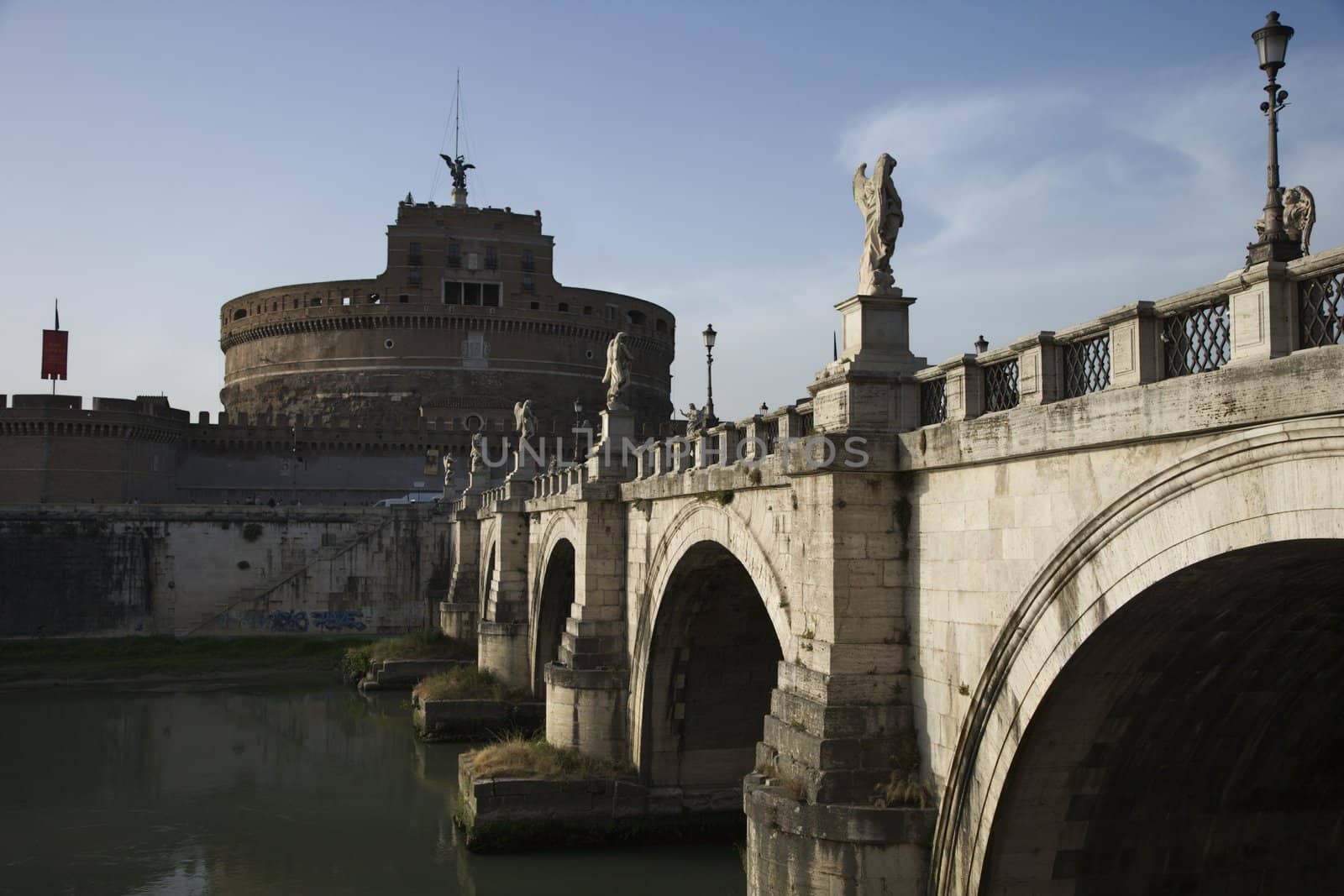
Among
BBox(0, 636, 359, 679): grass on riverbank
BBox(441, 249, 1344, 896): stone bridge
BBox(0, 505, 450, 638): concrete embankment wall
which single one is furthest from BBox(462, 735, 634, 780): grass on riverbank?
BBox(0, 505, 450, 638): concrete embankment wall

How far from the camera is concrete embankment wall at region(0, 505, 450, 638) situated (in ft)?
132

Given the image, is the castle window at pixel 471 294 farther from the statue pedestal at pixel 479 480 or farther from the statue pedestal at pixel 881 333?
the statue pedestal at pixel 881 333

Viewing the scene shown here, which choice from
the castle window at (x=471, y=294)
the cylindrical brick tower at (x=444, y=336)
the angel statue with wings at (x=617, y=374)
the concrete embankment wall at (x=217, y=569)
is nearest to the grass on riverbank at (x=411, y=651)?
the concrete embankment wall at (x=217, y=569)

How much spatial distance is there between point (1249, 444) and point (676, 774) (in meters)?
13.4

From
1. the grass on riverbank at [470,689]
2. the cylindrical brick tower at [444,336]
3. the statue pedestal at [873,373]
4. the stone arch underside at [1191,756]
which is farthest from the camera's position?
the cylindrical brick tower at [444,336]

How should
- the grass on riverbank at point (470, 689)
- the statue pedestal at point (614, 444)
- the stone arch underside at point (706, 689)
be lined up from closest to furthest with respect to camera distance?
the stone arch underside at point (706, 689), the statue pedestal at point (614, 444), the grass on riverbank at point (470, 689)

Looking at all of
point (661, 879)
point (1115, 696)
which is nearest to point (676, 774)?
point (661, 879)

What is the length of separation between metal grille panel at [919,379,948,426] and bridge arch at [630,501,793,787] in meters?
7.00

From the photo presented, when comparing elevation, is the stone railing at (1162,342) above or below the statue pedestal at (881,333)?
below

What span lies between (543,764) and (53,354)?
150ft

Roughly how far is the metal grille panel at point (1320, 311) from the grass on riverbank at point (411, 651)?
3017cm

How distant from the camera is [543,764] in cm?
1812

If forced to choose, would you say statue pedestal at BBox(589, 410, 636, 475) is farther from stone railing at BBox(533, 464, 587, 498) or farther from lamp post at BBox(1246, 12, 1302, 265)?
lamp post at BBox(1246, 12, 1302, 265)

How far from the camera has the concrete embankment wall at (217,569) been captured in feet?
132
